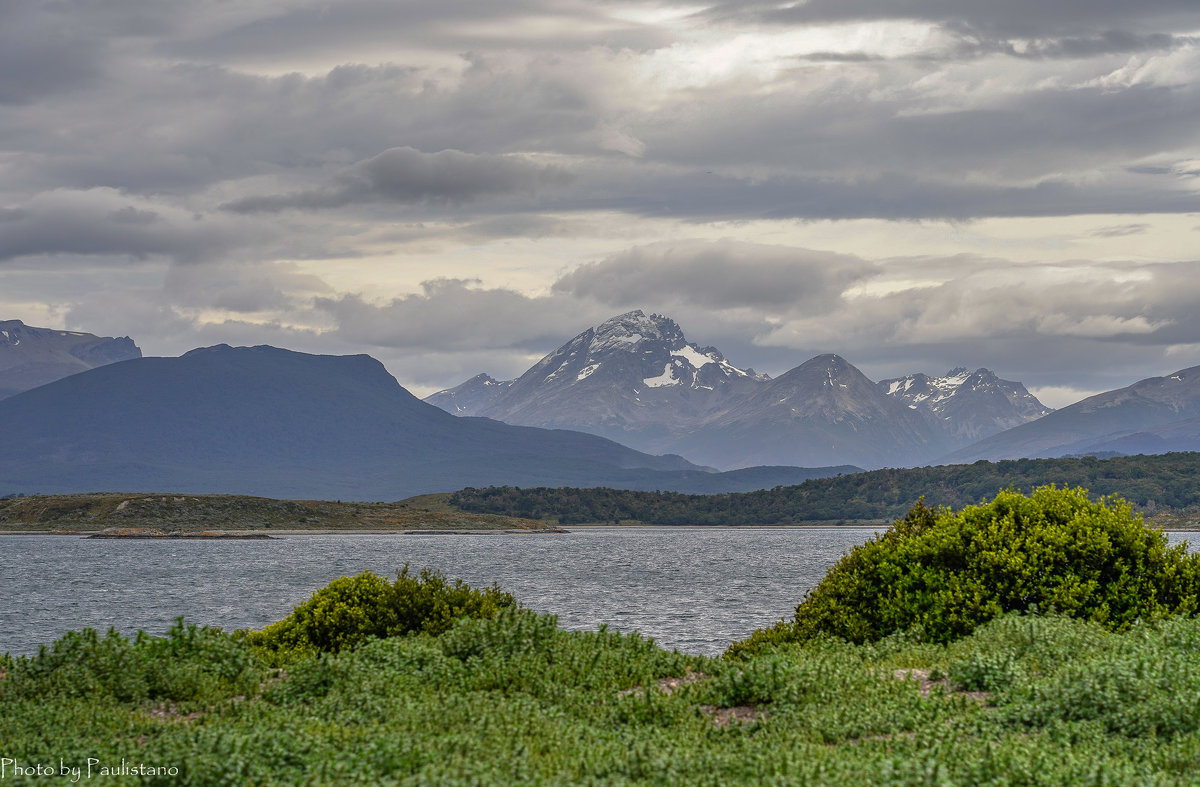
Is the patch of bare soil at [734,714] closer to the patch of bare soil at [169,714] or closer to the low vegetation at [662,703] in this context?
the low vegetation at [662,703]

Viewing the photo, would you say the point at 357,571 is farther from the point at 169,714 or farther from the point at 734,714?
the point at 734,714

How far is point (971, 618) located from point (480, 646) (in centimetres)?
1301

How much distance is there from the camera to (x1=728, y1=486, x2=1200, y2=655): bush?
89.4 feet

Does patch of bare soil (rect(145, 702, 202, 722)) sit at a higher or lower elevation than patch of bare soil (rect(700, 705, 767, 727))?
lower

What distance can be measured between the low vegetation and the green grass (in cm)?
5

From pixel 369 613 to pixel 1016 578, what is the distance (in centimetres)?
1724

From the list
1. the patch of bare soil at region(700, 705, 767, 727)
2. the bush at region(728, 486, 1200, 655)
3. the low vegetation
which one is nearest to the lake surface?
the bush at region(728, 486, 1200, 655)

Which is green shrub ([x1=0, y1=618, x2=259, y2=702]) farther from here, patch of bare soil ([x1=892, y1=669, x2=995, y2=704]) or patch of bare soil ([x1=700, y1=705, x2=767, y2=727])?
patch of bare soil ([x1=892, y1=669, x2=995, y2=704])

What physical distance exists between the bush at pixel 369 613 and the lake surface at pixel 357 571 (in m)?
30.9

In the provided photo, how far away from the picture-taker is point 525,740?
586 inches

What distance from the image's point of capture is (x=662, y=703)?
1756cm

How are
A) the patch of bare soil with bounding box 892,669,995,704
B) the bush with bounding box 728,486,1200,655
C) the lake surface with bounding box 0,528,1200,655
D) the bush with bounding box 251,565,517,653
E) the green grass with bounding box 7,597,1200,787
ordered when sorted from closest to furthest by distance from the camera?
1. the green grass with bounding box 7,597,1200,787
2. the patch of bare soil with bounding box 892,669,995,704
3. the bush with bounding box 728,486,1200,655
4. the bush with bounding box 251,565,517,653
5. the lake surface with bounding box 0,528,1200,655

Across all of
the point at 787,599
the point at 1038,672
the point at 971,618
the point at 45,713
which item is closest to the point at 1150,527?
the point at 971,618

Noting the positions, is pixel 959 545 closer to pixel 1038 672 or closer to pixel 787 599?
pixel 1038 672
